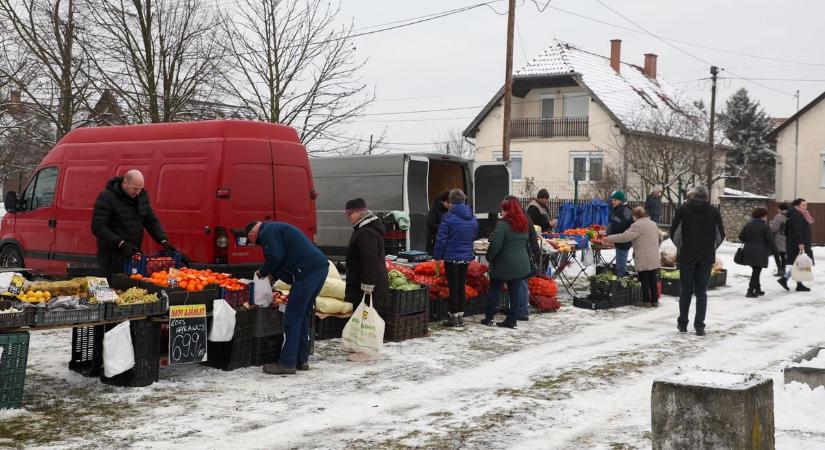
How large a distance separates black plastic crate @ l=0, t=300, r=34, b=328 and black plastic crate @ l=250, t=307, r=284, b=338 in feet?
7.32

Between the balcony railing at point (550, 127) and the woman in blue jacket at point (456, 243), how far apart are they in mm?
28610

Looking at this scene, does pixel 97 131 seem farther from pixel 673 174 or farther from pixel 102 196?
pixel 673 174

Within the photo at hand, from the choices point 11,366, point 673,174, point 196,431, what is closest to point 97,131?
point 11,366

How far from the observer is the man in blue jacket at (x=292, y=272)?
7.84 m

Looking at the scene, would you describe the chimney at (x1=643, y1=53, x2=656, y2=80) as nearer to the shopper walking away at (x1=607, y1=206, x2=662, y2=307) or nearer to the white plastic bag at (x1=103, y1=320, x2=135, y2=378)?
the shopper walking away at (x1=607, y1=206, x2=662, y2=307)

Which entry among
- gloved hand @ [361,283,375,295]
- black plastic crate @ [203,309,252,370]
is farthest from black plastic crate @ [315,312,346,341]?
black plastic crate @ [203,309,252,370]

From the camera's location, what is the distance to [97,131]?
12484mm

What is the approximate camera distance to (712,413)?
4844mm

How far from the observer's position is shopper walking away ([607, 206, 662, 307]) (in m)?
13.2

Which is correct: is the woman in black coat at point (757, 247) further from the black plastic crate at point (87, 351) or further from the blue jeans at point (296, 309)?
the black plastic crate at point (87, 351)

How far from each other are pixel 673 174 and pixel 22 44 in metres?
24.5

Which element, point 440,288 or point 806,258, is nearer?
point 440,288

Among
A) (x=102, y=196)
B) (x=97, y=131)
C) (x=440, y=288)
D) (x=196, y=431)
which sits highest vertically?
(x=97, y=131)

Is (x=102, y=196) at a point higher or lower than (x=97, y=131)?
lower
